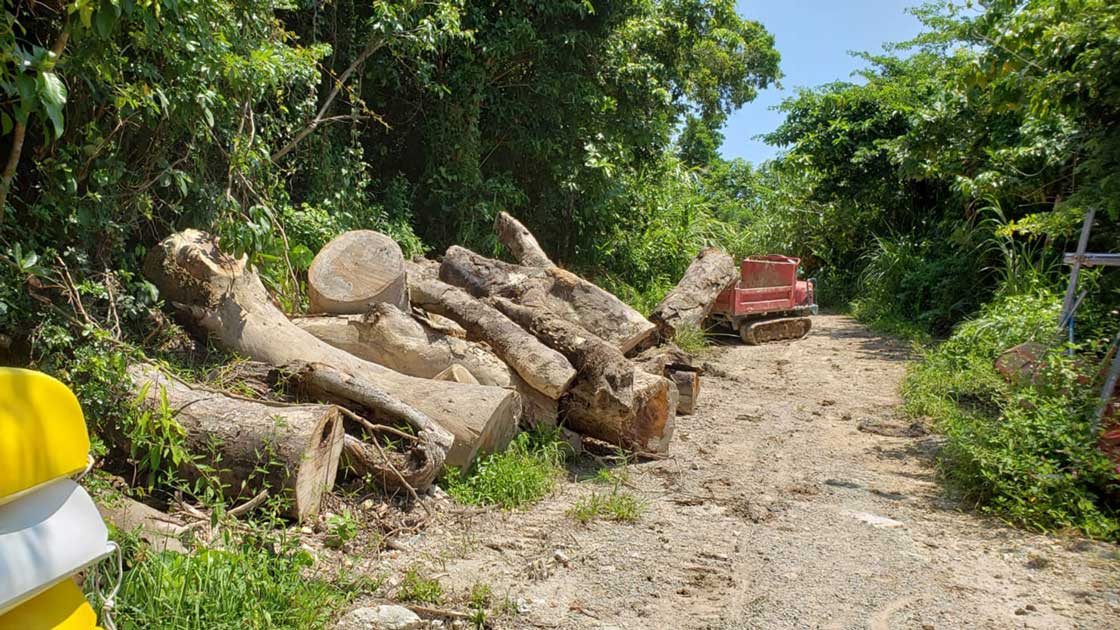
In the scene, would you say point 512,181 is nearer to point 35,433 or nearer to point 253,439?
point 253,439

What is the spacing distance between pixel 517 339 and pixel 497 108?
5668 millimetres

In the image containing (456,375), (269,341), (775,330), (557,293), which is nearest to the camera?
(269,341)

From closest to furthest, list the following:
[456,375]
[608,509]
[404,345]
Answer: [608,509] → [456,375] → [404,345]

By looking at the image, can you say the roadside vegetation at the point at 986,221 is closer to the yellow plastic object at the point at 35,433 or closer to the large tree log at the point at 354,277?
the large tree log at the point at 354,277

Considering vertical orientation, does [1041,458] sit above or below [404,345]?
below

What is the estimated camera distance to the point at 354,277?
6.34 metres

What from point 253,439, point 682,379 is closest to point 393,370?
point 253,439

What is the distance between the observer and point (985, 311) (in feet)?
33.1

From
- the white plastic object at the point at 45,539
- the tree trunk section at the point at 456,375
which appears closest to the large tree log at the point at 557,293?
the tree trunk section at the point at 456,375

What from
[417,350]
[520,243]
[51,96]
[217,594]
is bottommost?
[217,594]

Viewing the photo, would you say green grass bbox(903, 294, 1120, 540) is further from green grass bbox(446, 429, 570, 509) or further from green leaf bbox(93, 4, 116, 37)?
green leaf bbox(93, 4, 116, 37)

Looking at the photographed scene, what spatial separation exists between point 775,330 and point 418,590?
9352 mm

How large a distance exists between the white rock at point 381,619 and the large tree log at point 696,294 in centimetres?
696

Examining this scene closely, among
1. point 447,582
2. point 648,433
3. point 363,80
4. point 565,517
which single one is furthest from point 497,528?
point 363,80
